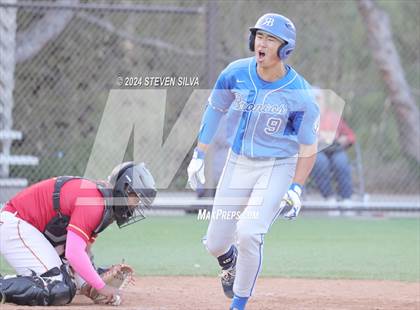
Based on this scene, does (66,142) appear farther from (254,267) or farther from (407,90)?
(254,267)

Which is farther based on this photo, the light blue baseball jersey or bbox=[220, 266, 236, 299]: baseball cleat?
bbox=[220, 266, 236, 299]: baseball cleat

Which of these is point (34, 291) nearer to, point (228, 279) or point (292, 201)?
point (228, 279)

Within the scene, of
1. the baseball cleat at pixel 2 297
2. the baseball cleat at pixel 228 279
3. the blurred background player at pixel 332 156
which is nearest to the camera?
the baseball cleat at pixel 2 297

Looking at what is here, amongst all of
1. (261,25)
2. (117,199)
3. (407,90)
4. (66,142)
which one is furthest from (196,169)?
(407,90)

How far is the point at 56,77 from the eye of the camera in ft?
46.5

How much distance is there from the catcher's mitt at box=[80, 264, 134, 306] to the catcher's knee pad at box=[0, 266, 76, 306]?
30 centimetres

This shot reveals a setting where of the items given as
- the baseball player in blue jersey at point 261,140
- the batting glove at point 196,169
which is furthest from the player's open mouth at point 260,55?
the batting glove at point 196,169

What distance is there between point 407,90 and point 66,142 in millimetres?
5530

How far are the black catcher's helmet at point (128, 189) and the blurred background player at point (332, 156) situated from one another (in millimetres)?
6668

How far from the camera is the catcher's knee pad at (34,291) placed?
20.1 ft

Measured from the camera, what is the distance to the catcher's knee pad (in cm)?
611

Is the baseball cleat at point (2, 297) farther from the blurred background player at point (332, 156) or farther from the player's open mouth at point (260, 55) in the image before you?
the blurred background player at point (332, 156)

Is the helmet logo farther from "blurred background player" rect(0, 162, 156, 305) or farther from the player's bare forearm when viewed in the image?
"blurred background player" rect(0, 162, 156, 305)

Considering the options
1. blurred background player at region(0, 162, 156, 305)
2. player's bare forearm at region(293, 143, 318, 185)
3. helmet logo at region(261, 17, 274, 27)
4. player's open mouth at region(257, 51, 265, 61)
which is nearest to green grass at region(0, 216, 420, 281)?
blurred background player at region(0, 162, 156, 305)
